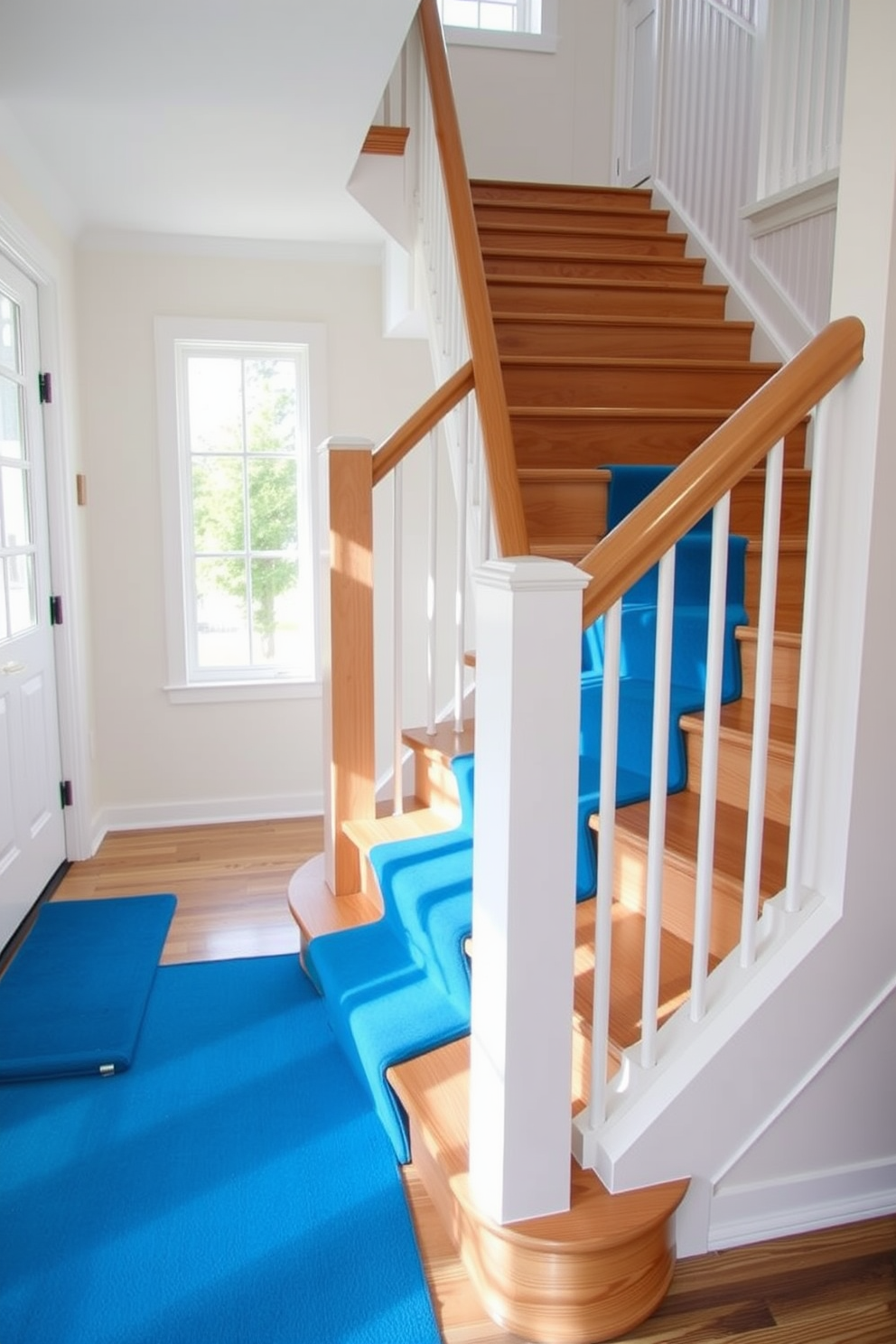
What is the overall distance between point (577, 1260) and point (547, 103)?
16.3 feet

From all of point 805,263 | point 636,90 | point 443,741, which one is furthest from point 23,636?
point 636,90

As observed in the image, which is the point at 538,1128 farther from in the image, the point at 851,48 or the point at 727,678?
the point at 851,48

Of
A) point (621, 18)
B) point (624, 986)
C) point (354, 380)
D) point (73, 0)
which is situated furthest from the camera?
point (621, 18)

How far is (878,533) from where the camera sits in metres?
1.49

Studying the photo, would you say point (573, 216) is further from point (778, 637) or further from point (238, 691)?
point (778, 637)

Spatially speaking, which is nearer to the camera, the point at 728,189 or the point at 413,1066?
the point at 413,1066

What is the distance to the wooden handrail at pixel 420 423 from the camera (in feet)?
8.56

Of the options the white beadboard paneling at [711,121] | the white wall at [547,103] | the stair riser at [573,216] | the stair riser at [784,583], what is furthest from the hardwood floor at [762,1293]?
the white wall at [547,103]

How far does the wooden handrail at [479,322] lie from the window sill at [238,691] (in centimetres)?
199

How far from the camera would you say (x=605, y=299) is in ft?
12.0

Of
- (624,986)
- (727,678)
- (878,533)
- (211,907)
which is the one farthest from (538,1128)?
(211,907)

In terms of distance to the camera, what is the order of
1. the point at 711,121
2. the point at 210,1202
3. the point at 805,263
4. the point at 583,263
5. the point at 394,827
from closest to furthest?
the point at 210,1202 → the point at 394,827 → the point at 805,263 → the point at 583,263 → the point at 711,121

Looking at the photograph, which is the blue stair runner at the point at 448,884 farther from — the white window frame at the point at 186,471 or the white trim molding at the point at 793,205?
the white window frame at the point at 186,471

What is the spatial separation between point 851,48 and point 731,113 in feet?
8.79
